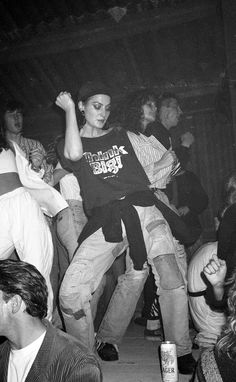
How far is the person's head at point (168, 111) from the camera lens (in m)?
5.43

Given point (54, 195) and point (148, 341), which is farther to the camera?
point (148, 341)

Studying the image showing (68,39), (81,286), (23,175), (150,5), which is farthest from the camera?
(68,39)

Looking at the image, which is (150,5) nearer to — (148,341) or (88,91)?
(88,91)

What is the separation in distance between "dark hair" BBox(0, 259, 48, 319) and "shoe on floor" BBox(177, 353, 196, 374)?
5.35 ft

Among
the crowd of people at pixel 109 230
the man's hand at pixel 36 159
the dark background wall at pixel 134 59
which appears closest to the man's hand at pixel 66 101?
the crowd of people at pixel 109 230

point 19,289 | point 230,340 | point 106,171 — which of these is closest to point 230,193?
point 106,171

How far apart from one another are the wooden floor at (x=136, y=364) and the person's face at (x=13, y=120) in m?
2.76

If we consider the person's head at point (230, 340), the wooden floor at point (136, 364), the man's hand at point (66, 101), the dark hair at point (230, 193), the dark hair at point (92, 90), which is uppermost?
the dark hair at point (92, 90)

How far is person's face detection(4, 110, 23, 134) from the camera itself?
5395 mm

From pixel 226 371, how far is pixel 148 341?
3.25 meters

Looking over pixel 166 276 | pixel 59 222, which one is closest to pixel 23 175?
pixel 59 222

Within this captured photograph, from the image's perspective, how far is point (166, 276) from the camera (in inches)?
146

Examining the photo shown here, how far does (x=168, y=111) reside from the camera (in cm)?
547

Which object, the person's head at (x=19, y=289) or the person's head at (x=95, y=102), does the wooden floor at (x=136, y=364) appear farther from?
the person's head at (x=95, y=102)
